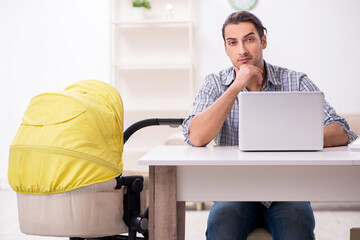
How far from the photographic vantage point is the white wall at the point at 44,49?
437 centimetres

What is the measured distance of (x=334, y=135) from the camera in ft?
4.75

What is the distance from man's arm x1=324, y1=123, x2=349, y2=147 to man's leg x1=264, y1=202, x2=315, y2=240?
0.72ft

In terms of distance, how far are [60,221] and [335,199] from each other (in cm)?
82

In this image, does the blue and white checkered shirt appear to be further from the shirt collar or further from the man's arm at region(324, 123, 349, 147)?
the man's arm at region(324, 123, 349, 147)

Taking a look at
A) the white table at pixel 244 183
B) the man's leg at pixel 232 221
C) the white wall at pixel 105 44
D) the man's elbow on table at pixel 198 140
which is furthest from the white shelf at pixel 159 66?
the white table at pixel 244 183

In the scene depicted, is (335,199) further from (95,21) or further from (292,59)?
(95,21)

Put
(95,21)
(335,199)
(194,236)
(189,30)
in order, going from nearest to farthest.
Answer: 1. (335,199)
2. (194,236)
3. (189,30)
4. (95,21)

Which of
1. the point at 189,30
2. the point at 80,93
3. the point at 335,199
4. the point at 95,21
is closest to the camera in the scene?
the point at 335,199

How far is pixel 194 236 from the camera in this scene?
261 cm

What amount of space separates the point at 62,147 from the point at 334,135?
860mm

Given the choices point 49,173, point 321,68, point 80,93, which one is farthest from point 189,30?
point 49,173

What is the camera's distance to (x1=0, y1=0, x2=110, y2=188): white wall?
4367 millimetres

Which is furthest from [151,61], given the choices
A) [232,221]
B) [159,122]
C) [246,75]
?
[232,221]

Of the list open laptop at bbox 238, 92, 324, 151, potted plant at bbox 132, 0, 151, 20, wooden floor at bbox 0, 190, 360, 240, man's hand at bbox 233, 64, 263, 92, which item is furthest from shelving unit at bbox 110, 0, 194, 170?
open laptop at bbox 238, 92, 324, 151
